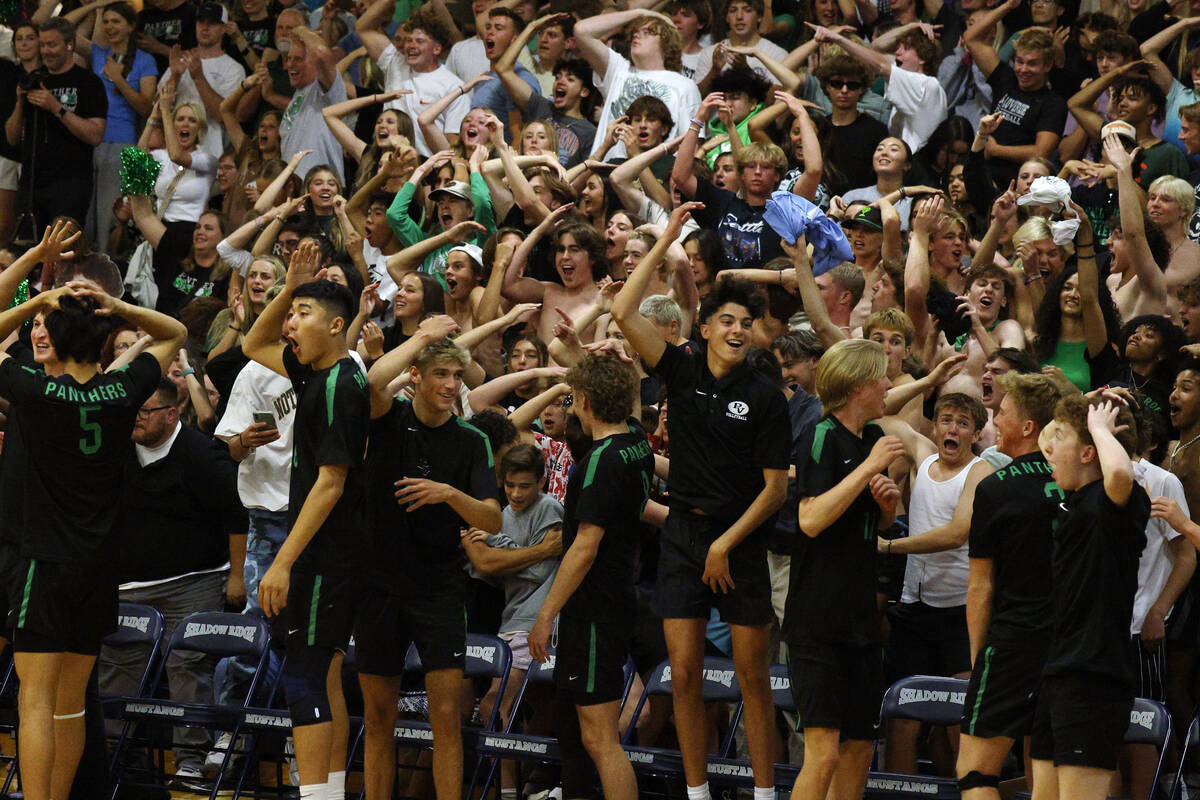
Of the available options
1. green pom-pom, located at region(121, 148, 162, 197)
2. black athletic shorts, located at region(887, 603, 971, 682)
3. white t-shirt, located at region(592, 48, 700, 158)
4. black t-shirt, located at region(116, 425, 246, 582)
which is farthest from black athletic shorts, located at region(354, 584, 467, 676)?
green pom-pom, located at region(121, 148, 162, 197)

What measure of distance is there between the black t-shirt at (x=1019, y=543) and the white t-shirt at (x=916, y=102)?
220 inches

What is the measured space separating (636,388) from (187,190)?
6.41 meters

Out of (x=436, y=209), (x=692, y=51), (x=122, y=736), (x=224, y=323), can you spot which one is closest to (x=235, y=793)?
(x=122, y=736)

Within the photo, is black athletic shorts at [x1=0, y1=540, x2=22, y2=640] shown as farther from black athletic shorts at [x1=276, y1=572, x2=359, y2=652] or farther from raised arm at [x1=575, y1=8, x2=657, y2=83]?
raised arm at [x1=575, y1=8, x2=657, y2=83]

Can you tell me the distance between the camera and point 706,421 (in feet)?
21.6

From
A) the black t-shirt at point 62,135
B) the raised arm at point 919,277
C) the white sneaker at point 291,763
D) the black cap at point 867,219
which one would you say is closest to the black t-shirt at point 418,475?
the white sneaker at point 291,763

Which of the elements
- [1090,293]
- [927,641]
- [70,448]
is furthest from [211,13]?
[927,641]

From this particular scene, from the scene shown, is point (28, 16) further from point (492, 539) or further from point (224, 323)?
point (492, 539)

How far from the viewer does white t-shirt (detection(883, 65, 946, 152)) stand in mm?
10938

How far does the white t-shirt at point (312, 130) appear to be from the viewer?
40.0ft

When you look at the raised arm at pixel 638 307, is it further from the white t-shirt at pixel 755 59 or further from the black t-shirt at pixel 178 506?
the white t-shirt at pixel 755 59

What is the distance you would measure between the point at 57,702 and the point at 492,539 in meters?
→ 2.14

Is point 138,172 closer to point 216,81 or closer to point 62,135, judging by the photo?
point 62,135

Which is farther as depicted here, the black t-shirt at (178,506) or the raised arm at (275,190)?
the raised arm at (275,190)
